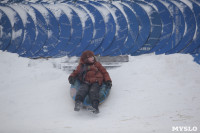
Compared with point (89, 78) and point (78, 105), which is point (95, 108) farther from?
point (89, 78)

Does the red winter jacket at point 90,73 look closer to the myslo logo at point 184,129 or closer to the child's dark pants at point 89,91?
the child's dark pants at point 89,91

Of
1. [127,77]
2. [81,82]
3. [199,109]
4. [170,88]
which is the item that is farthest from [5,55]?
[199,109]

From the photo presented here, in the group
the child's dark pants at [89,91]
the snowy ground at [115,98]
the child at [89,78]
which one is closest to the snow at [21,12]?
the snowy ground at [115,98]

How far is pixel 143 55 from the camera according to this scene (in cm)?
531

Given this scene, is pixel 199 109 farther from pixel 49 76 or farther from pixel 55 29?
pixel 55 29

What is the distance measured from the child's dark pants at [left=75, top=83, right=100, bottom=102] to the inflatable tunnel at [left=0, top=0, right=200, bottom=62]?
6.28 ft

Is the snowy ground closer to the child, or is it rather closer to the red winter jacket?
the child

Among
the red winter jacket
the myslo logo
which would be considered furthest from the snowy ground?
the red winter jacket

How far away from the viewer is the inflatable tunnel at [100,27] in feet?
17.9

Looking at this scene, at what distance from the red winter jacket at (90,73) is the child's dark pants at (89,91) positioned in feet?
0.46

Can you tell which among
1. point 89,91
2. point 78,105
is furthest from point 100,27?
point 78,105

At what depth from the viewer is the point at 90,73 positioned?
160 inches

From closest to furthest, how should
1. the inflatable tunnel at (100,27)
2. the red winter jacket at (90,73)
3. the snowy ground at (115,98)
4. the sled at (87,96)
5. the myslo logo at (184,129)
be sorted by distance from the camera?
the myslo logo at (184,129), the snowy ground at (115,98), the sled at (87,96), the red winter jacket at (90,73), the inflatable tunnel at (100,27)

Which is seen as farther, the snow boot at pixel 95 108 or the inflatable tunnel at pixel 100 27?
the inflatable tunnel at pixel 100 27
